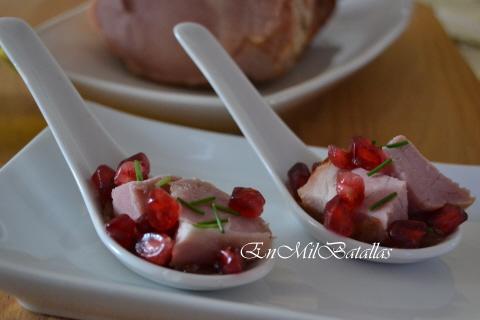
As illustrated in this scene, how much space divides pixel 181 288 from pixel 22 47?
2.34 ft

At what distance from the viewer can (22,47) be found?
1549mm

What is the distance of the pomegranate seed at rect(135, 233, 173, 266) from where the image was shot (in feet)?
3.75

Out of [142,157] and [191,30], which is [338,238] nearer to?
[142,157]

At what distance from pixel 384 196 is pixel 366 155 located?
3.9 inches

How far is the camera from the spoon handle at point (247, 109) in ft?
5.26

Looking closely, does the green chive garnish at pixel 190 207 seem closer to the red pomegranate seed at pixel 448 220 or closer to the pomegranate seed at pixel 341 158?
the pomegranate seed at pixel 341 158

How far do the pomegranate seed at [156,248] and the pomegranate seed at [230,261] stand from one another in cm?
8

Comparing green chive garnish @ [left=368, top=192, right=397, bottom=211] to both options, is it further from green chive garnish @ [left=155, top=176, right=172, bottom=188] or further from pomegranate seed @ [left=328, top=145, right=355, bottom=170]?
green chive garnish @ [left=155, top=176, right=172, bottom=188]

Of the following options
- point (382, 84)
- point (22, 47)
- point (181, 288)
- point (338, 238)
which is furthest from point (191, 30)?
point (382, 84)

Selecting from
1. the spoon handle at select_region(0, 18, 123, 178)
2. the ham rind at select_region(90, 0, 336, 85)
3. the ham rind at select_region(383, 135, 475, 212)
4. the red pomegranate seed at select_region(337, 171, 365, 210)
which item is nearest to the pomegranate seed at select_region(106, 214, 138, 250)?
the spoon handle at select_region(0, 18, 123, 178)

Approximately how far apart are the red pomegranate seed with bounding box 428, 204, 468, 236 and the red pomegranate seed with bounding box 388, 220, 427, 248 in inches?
2.3

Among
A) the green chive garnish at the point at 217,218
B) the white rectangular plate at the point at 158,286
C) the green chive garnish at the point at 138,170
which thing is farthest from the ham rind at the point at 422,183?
the green chive garnish at the point at 138,170

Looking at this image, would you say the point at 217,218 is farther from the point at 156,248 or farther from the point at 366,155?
the point at 366,155

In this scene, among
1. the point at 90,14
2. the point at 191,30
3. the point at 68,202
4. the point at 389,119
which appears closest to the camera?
the point at 68,202
